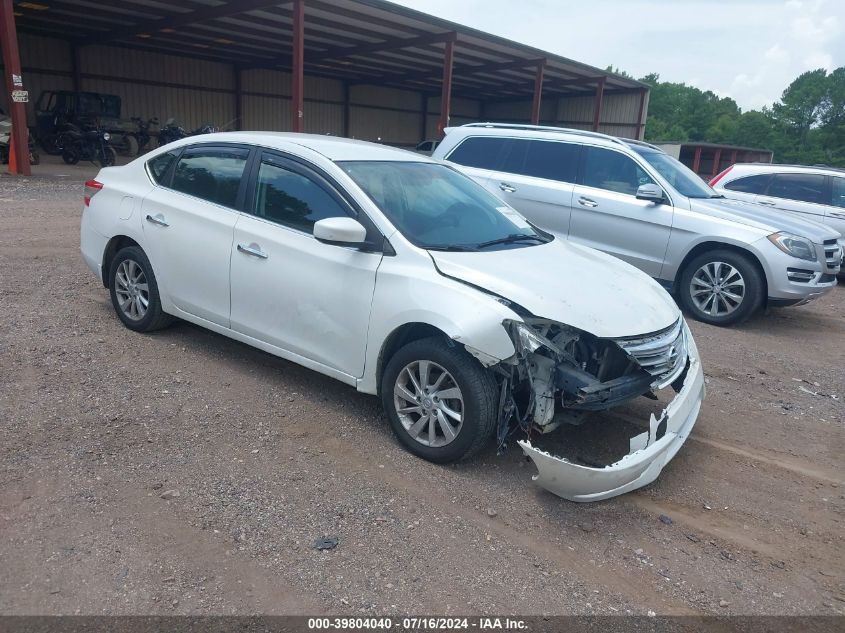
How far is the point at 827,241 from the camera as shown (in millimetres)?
7504

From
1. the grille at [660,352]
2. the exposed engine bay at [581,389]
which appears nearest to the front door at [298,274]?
the exposed engine bay at [581,389]

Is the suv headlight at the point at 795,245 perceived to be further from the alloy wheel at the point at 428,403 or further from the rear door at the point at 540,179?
the alloy wheel at the point at 428,403

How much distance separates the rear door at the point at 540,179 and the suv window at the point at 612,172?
173mm

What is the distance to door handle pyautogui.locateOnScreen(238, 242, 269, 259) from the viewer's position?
14.3 feet

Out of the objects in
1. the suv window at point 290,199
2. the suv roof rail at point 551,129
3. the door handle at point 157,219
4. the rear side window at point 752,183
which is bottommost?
the door handle at point 157,219

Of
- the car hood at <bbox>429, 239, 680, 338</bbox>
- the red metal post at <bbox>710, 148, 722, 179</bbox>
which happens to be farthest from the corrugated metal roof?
the car hood at <bbox>429, 239, 680, 338</bbox>

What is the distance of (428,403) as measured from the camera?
12.1ft

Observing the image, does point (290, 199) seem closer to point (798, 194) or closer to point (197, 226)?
point (197, 226)

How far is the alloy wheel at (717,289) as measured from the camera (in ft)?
23.2

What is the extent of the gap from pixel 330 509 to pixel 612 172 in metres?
5.96

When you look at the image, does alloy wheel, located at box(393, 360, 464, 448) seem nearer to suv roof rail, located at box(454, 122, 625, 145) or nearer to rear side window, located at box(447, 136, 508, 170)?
suv roof rail, located at box(454, 122, 625, 145)

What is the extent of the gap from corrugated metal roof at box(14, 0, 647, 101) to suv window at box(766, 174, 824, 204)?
11679 millimetres

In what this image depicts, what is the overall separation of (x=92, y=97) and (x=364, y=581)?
23.2 meters

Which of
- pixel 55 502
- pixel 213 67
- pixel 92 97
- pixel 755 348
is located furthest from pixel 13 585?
pixel 213 67
